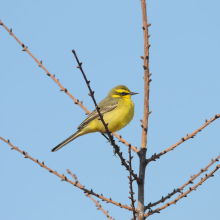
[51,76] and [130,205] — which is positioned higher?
[51,76]

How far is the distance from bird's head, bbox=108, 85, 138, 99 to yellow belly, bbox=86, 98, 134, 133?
843mm

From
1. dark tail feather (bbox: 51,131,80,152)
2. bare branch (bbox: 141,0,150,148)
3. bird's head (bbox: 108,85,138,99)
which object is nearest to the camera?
bare branch (bbox: 141,0,150,148)

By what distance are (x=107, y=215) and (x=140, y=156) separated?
88 centimetres

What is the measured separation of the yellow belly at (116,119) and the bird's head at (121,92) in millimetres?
843

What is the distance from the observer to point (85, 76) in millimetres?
3334

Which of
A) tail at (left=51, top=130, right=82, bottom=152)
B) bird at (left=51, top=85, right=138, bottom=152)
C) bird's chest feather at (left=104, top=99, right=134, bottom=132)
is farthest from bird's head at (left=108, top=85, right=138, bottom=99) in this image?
tail at (left=51, top=130, right=82, bottom=152)

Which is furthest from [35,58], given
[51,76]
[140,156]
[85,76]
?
[140,156]

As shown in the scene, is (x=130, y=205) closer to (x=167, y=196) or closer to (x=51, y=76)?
(x=167, y=196)

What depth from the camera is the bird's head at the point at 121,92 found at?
30.7 feet

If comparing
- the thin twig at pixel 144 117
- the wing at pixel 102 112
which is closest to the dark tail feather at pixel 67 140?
the wing at pixel 102 112

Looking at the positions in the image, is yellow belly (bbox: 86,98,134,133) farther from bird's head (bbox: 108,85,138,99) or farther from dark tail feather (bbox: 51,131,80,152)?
bird's head (bbox: 108,85,138,99)

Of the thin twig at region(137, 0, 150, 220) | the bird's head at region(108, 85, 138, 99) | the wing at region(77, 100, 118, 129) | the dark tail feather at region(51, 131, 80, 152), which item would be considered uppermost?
the bird's head at region(108, 85, 138, 99)

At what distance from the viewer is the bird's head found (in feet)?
30.7

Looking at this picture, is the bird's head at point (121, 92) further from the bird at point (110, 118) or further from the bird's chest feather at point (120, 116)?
the bird's chest feather at point (120, 116)
